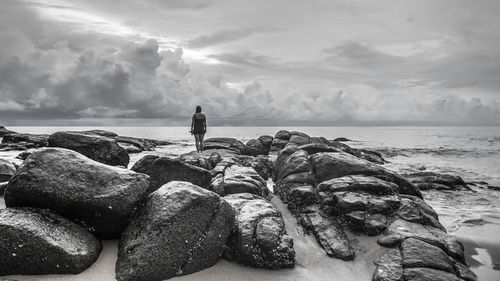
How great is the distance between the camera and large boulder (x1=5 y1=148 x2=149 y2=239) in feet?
18.2

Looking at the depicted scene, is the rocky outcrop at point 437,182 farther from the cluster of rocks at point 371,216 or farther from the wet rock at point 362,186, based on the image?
the wet rock at point 362,186

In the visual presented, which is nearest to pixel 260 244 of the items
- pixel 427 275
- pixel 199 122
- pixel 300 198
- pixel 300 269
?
pixel 300 269

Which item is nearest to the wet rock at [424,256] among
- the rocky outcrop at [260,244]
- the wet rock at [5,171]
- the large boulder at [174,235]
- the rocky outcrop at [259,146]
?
the rocky outcrop at [260,244]

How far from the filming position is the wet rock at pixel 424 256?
232 inches

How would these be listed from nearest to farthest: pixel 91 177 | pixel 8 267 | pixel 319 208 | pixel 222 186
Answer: pixel 8 267
pixel 91 177
pixel 319 208
pixel 222 186

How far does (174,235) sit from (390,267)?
4259mm

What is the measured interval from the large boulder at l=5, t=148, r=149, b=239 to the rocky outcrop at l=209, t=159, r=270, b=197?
3.58 meters

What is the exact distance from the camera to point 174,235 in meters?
5.39

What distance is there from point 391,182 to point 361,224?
117 inches

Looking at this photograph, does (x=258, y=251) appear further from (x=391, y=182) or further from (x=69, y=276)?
(x=391, y=182)

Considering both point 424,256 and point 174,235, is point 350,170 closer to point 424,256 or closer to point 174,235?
point 424,256

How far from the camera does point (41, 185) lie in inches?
219

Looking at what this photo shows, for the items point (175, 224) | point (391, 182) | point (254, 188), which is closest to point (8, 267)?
point (175, 224)

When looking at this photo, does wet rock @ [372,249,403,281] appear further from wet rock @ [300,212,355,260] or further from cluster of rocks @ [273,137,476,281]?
wet rock @ [300,212,355,260]
